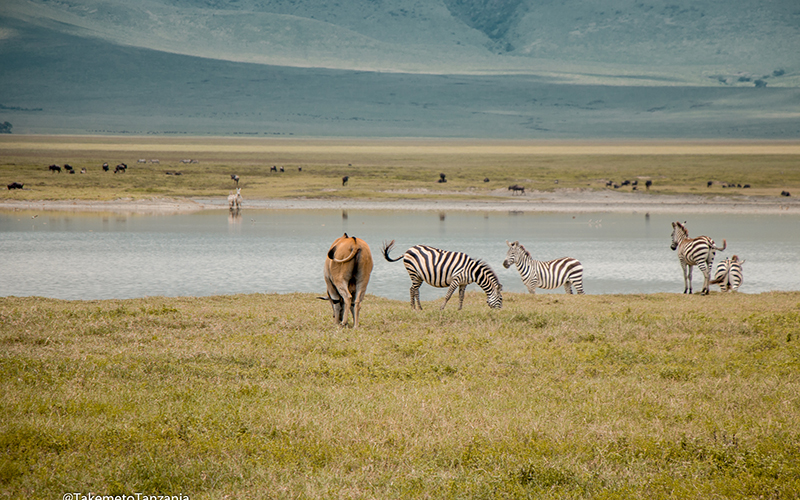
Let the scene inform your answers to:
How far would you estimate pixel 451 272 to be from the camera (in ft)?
56.4

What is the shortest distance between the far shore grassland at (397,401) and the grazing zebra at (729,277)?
196 inches

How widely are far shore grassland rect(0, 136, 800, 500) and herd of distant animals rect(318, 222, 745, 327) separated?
0.73 meters

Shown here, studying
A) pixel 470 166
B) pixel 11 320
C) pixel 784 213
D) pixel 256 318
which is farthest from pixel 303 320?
pixel 470 166

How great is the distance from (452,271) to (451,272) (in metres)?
0.03

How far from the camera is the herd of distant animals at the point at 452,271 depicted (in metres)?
13.3

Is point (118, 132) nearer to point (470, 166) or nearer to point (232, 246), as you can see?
point (470, 166)

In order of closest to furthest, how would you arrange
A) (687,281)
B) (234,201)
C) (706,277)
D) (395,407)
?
(395,407)
(706,277)
(687,281)
(234,201)

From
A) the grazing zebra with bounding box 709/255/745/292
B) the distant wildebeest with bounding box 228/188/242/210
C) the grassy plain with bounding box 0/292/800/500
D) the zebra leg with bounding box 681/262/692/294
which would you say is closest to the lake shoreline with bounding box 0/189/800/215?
the distant wildebeest with bounding box 228/188/242/210

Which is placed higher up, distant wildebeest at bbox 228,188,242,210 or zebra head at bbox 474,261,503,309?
distant wildebeest at bbox 228,188,242,210

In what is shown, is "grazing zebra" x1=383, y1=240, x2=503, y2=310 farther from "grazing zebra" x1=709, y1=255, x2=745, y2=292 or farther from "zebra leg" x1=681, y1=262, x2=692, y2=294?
"grazing zebra" x1=709, y1=255, x2=745, y2=292

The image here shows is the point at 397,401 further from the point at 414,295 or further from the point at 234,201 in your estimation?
the point at 234,201

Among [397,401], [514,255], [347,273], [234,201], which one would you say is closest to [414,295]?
[347,273]

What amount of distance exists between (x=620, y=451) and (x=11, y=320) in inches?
401

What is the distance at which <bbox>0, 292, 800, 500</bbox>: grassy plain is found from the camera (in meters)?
6.72
